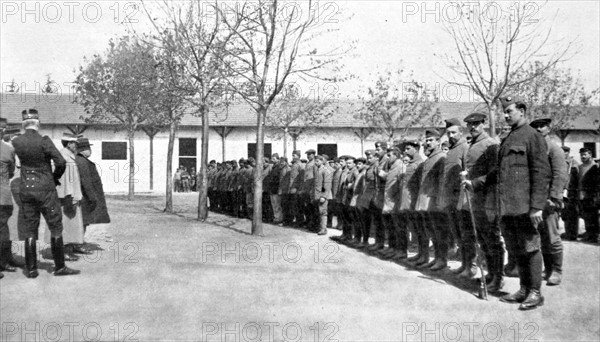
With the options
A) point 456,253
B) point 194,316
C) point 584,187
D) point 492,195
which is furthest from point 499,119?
point 194,316

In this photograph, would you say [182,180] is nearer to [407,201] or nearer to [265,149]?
[265,149]

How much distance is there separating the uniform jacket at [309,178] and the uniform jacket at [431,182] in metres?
5.95

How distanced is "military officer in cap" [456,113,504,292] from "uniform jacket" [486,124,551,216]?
452 millimetres

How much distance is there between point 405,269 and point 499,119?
25.6 metres

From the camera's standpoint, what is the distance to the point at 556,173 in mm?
7406

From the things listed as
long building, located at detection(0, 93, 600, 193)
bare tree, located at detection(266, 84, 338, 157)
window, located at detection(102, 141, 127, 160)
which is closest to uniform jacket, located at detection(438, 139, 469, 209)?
bare tree, located at detection(266, 84, 338, 157)

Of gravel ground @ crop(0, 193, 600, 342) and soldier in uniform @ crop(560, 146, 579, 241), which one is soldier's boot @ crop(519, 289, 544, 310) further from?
soldier in uniform @ crop(560, 146, 579, 241)

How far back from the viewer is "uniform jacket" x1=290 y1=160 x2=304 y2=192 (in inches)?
600

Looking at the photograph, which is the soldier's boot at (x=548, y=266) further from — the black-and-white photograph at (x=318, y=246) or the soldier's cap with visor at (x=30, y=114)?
the soldier's cap with visor at (x=30, y=114)

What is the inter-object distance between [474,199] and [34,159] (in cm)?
552

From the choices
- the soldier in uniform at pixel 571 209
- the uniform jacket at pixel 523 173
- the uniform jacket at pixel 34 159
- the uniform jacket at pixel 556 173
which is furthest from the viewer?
the soldier in uniform at pixel 571 209

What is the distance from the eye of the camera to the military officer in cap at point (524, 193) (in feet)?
20.9

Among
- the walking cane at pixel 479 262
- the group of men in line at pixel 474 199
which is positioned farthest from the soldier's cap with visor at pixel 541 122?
the walking cane at pixel 479 262

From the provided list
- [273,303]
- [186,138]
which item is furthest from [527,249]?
[186,138]
